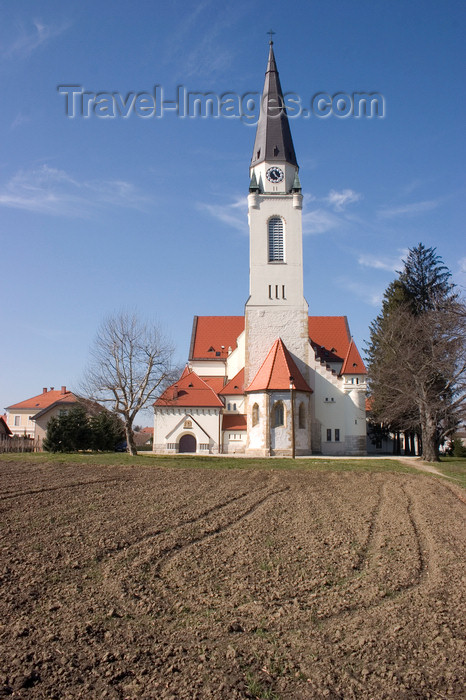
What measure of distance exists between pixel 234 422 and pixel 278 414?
5084 millimetres

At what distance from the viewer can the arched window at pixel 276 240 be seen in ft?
144

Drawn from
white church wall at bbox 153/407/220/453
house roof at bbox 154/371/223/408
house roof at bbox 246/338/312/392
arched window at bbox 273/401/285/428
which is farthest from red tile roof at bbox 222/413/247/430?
arched window at bbox 273/401/285/428

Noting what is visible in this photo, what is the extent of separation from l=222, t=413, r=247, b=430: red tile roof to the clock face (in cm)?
1936

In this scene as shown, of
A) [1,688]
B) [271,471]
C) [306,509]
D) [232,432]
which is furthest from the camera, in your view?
[232,432]

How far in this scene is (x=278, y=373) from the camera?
3931 centimetres

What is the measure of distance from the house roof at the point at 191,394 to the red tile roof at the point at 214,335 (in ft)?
19.0

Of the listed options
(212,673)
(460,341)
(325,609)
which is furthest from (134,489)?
(460,341)

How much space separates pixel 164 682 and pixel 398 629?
2775 mm

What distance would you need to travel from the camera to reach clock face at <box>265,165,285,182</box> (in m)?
44.9

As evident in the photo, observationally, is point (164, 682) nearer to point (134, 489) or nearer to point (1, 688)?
point (1, 688)

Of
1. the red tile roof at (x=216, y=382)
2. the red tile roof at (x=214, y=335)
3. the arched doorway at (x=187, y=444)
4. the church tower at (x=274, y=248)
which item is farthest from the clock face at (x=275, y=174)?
the arched doorway at (x=187, y=444)

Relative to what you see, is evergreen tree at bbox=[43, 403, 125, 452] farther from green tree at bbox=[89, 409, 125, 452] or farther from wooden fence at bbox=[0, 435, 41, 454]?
wooden fence at bbox=[0, 435, 41, 454]

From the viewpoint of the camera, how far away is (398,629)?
6.23m

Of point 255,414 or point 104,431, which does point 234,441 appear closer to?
point 255,414
